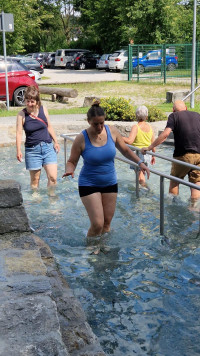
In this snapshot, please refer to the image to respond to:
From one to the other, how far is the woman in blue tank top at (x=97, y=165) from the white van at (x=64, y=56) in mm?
43489

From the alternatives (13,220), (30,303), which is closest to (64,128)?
(13,220)

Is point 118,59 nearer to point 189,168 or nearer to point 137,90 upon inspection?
point 137,90

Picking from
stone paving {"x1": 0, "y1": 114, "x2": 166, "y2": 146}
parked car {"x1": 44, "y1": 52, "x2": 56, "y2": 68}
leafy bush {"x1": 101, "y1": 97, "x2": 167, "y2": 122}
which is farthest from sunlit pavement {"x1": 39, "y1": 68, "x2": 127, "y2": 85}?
stone paving {"x1": 0, "y1": 114, "x2": 166, "y2": 146}

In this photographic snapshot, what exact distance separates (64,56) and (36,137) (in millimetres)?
42420

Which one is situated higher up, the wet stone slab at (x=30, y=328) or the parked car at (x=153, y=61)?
the parked car at (x=153, y=61)

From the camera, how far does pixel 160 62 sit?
30.6 m

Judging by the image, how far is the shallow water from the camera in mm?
3984

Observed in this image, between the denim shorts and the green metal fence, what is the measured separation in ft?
73.9

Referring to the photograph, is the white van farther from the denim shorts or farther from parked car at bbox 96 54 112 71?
the denim shorts

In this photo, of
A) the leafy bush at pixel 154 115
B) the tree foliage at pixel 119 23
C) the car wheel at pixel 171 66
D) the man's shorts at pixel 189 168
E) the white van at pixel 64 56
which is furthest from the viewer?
the white van at pixel 64 56

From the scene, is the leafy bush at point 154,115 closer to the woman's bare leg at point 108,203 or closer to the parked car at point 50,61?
the woman's bare leg at point 108,203

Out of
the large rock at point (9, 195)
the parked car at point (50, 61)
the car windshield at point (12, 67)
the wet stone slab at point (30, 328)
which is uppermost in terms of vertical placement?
the parked car at point (50, 61)

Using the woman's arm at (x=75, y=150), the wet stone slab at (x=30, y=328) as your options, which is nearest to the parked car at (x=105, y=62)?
the woman's arm at (x=75, y=150)

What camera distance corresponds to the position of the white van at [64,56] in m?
48.1
